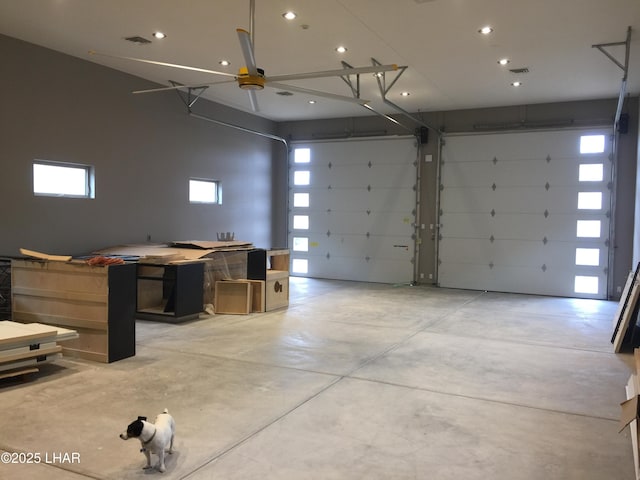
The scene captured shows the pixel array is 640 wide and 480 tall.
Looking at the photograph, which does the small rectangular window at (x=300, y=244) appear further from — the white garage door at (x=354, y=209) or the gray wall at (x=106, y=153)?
the gray wall at (x=106, y=153)

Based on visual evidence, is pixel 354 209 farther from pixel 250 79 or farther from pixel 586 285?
pixel 250 79

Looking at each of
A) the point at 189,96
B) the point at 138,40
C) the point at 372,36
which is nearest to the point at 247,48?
the point at 372,36

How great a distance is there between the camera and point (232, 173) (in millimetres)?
10492

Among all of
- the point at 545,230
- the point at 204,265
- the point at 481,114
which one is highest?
the point at 481,114

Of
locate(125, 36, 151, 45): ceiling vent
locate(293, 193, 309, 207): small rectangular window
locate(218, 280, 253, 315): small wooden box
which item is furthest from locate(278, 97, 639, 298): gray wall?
locate(125, 36, 151, 45): ceiling vent

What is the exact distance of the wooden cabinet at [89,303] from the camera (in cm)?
462

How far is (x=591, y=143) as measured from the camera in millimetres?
9289

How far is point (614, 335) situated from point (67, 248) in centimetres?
731

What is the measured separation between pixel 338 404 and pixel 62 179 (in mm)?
5558

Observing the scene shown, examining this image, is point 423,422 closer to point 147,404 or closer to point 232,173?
point 147,404

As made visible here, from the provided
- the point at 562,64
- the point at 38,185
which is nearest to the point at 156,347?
the point at 38,185

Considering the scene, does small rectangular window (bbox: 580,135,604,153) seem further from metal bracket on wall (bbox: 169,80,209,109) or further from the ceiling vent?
the ceiling vent

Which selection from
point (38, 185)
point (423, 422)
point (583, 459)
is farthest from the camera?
point (38, 185)

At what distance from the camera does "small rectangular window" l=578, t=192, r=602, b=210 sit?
9282 mm
